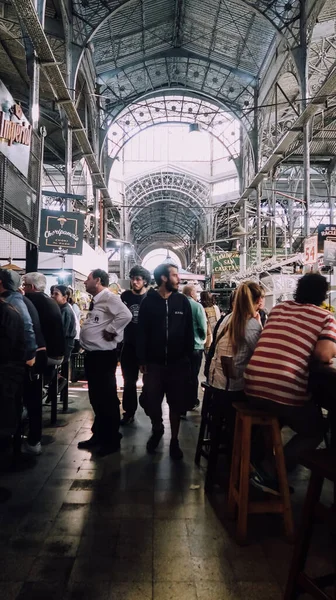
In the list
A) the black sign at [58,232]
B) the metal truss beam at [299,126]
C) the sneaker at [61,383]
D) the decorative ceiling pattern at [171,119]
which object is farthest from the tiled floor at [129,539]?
the decorative ceiling pattern at [171,119]

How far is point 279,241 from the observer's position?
25438 millimetres

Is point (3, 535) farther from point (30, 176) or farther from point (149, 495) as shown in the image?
point (30, 176)

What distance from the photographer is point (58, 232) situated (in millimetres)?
9625

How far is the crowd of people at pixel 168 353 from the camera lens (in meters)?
2.81

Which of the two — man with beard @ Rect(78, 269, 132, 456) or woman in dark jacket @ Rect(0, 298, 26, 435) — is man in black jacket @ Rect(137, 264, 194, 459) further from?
woman in dark jacket @ Rect(0, 298, 26, 435)

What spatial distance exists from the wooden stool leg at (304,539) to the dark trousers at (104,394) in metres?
2.55

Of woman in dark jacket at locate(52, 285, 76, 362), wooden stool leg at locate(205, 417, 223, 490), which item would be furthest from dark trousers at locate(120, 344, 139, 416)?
wooden stool leg at locate(205, 417, 223, 490)

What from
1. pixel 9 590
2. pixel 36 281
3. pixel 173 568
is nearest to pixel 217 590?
pixel 173 568

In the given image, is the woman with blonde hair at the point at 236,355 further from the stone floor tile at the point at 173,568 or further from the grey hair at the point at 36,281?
the grey hair at the point at 36,281

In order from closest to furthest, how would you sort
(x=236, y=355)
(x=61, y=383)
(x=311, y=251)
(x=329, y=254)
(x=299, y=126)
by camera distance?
(x=236, y=355), (x=61, y=383), (x=329, y=254), (x=311, y=251), (x=299, y=126)

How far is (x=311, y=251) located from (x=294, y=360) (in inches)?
285

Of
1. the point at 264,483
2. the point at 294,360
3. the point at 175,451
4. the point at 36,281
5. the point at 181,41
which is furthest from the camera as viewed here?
the point at 181,41

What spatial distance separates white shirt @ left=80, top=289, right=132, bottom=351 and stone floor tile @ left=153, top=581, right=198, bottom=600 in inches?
92.9

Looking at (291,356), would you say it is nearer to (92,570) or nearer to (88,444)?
(92,570)
